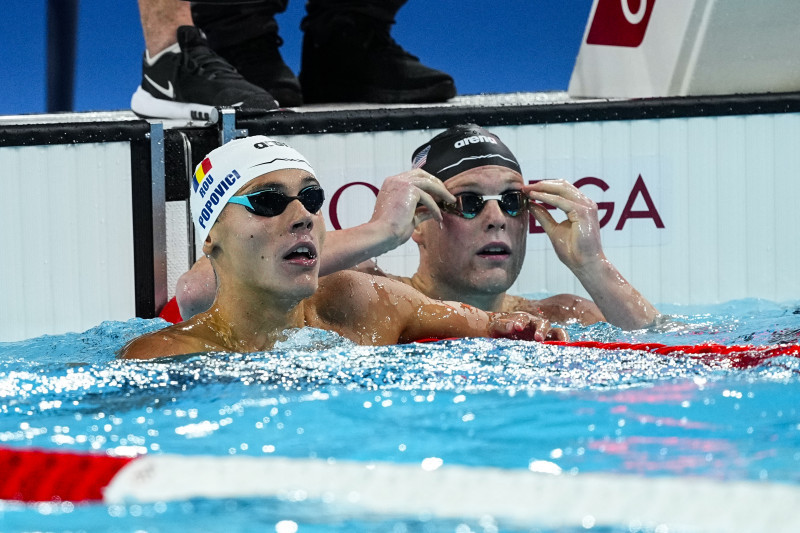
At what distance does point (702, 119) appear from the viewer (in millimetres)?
3920

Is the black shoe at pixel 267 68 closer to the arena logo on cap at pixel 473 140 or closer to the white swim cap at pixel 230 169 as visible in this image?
the arena logo on cap at pixel 473 140

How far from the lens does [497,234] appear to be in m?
3.14

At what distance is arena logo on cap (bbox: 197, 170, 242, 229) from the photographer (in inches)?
105

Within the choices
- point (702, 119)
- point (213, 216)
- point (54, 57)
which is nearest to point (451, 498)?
point (213, 216)

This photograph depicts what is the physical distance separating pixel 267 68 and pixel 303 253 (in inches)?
72.4

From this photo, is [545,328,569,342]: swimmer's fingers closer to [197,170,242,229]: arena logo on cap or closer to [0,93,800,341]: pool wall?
[197,170,242,229]: arena logo on cap

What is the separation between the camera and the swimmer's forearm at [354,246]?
294 centimetres

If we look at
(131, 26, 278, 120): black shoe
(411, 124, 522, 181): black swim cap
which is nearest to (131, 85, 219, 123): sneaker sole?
(131, 26, 278, 120): black shoe

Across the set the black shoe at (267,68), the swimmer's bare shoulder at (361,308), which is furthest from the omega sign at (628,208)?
the swimmer's bare shoulder at (361,308)

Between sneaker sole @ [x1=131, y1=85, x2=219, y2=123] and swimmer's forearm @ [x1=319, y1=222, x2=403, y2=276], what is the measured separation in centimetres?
114

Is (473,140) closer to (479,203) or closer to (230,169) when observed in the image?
(479,203)

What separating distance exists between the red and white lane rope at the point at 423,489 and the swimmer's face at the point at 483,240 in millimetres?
1458

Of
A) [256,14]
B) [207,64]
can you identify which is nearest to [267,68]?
[256,14]

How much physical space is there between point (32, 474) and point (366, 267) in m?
1.89
